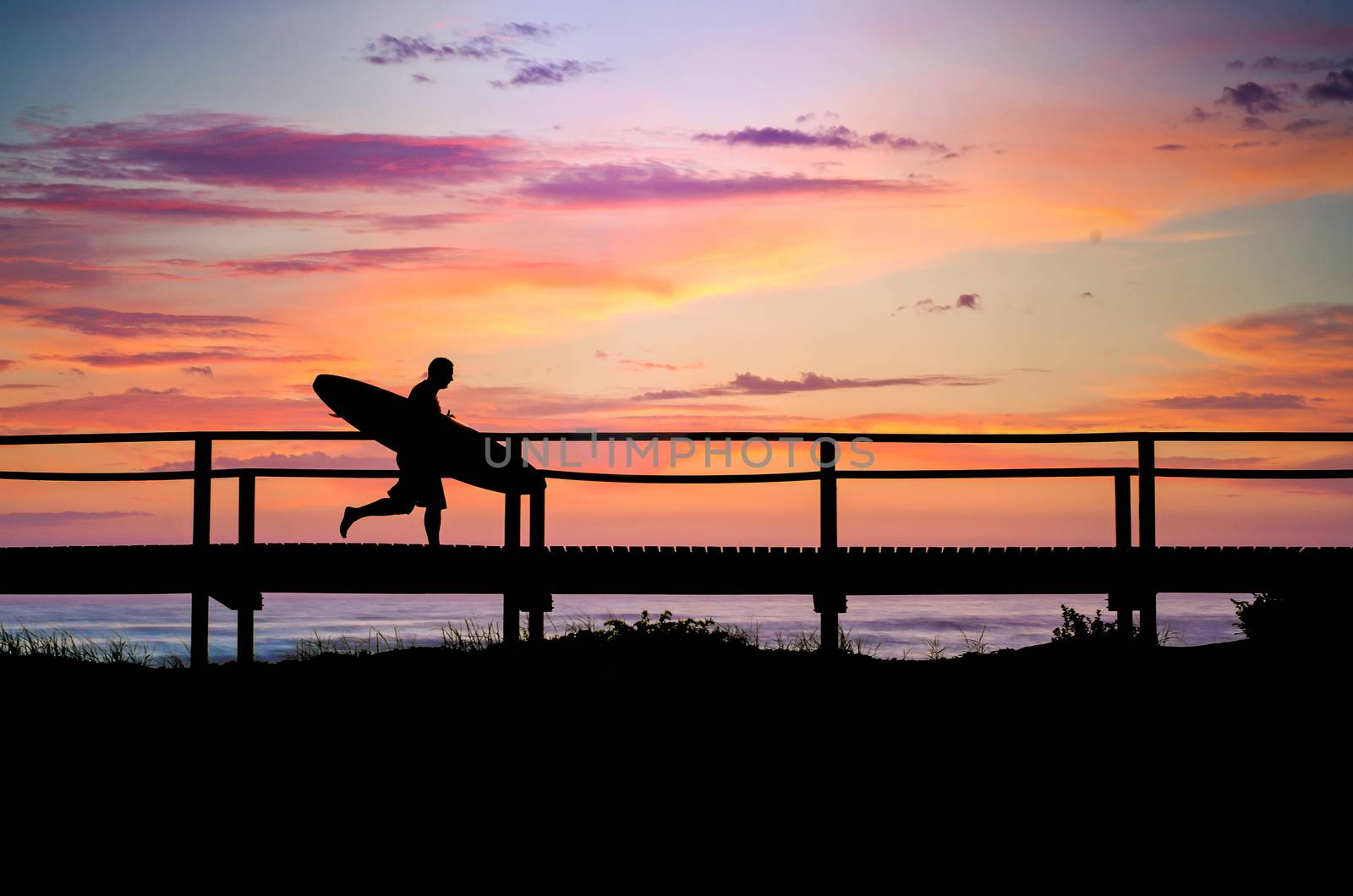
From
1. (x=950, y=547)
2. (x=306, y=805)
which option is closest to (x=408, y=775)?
(x=306, y=805)

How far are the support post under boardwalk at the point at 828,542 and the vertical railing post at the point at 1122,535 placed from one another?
229 cm

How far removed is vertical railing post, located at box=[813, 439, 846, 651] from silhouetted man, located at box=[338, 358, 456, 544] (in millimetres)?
3194

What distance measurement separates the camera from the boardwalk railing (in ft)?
34.1

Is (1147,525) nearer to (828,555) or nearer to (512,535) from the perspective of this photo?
(828,555)

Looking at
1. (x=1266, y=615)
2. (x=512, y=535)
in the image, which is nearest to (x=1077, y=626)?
(x=1266, y=615)

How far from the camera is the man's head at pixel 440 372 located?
10.7 meters

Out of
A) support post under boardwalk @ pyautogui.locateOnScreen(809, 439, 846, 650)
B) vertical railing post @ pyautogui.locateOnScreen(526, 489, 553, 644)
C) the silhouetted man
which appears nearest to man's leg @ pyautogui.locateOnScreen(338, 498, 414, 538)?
the silhouetted man

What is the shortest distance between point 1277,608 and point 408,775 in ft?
30.7

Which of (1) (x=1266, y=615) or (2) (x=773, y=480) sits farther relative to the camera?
(1) (x=1266, y=615)

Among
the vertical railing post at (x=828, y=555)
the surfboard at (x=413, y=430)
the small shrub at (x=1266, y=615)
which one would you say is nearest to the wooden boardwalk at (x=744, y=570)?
the vertical railing post at (x=828, y=555)

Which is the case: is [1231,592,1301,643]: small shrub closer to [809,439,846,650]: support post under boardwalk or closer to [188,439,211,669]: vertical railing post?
[809,439,846,650]: support post under boardwalk

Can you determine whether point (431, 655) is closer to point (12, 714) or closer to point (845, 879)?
point (12, 714)

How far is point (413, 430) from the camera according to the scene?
10469 millimetres

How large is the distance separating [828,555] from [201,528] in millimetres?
5265
